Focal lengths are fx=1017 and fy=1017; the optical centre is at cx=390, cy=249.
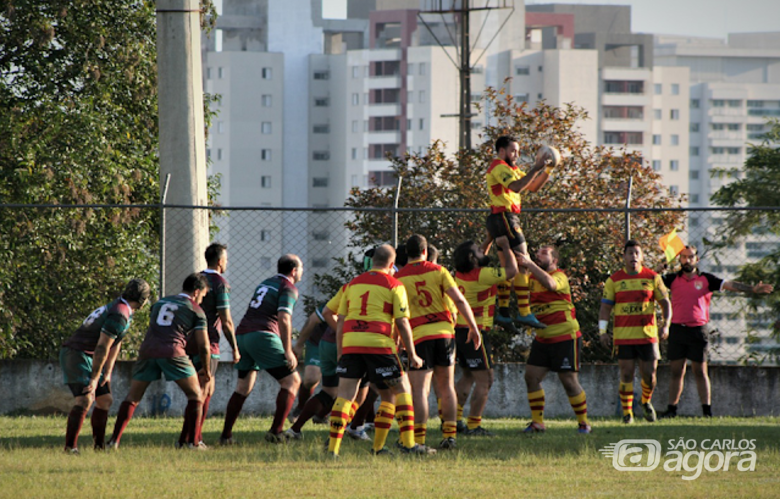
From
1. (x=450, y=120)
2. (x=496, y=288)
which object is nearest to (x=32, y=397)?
(x=496, y=288)

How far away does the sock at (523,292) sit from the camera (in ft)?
35.2

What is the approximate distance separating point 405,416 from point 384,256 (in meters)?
1.38

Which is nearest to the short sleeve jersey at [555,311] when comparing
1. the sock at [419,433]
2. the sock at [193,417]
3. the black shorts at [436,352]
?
the black shorts at [436,352]

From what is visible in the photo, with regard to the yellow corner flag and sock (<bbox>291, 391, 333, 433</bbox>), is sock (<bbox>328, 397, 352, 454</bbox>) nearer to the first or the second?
sock (<bbox>291, 391, 333, 433</bbox>)

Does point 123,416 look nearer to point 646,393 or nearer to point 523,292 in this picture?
point 523,292

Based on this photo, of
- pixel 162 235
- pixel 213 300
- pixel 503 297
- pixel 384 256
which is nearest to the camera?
pixel 384 256

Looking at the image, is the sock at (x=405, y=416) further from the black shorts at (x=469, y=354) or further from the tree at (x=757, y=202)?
the tree at (x=757, y=202)

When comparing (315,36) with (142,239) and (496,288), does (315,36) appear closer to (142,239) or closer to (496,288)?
(142,239)

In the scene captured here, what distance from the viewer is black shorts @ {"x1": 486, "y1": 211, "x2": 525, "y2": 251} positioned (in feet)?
34.8

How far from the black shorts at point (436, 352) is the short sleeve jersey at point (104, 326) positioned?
264 cm

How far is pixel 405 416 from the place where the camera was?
8.72m

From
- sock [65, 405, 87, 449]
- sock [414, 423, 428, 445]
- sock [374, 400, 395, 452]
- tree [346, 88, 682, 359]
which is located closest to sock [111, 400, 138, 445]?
sock [65, 405, 87, 449]

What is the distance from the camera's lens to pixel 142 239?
63.9 ft

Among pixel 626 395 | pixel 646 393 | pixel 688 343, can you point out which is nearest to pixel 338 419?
pixel 626 395
